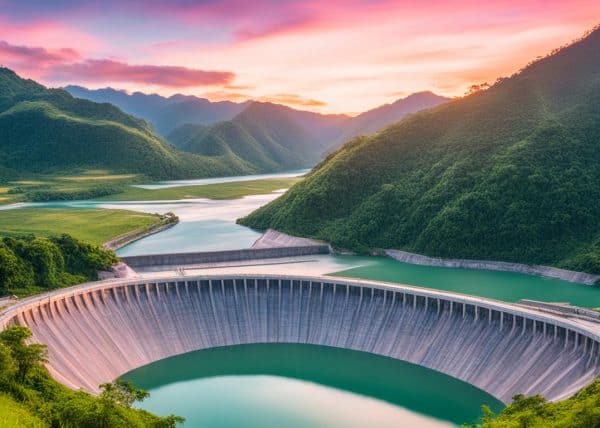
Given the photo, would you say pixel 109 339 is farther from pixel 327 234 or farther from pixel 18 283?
pixel 327 234

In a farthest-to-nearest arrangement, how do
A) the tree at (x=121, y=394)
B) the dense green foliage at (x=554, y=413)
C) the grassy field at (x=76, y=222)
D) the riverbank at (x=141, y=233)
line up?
1. the grassy field at (x=76, y=222)
2. the riverbank at (x=141, y=233)
3. the tree at (x=121, y=394)
4. the dense green foliage at (x=554, y=413)

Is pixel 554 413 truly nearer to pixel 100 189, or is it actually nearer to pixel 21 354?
pixel 21 354

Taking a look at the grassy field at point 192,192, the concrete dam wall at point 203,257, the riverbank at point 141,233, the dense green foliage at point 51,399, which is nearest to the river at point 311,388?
the concrete dam wall at point 203,257

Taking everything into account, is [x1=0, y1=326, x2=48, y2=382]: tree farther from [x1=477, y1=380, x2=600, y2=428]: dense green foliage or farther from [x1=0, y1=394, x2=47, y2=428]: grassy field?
[x1=477, y1=380, x2=600, y2=428]: dense green foliage

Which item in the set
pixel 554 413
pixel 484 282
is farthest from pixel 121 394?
pixel 484 282

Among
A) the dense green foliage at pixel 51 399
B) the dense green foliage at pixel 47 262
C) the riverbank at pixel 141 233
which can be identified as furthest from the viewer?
the riverbank at pixel 141 233

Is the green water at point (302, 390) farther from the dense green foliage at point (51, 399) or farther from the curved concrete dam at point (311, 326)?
the dense green foliage at point (51, 399)

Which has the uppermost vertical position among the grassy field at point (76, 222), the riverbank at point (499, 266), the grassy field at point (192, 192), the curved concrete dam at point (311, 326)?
the grassy field at point (192, 192)
